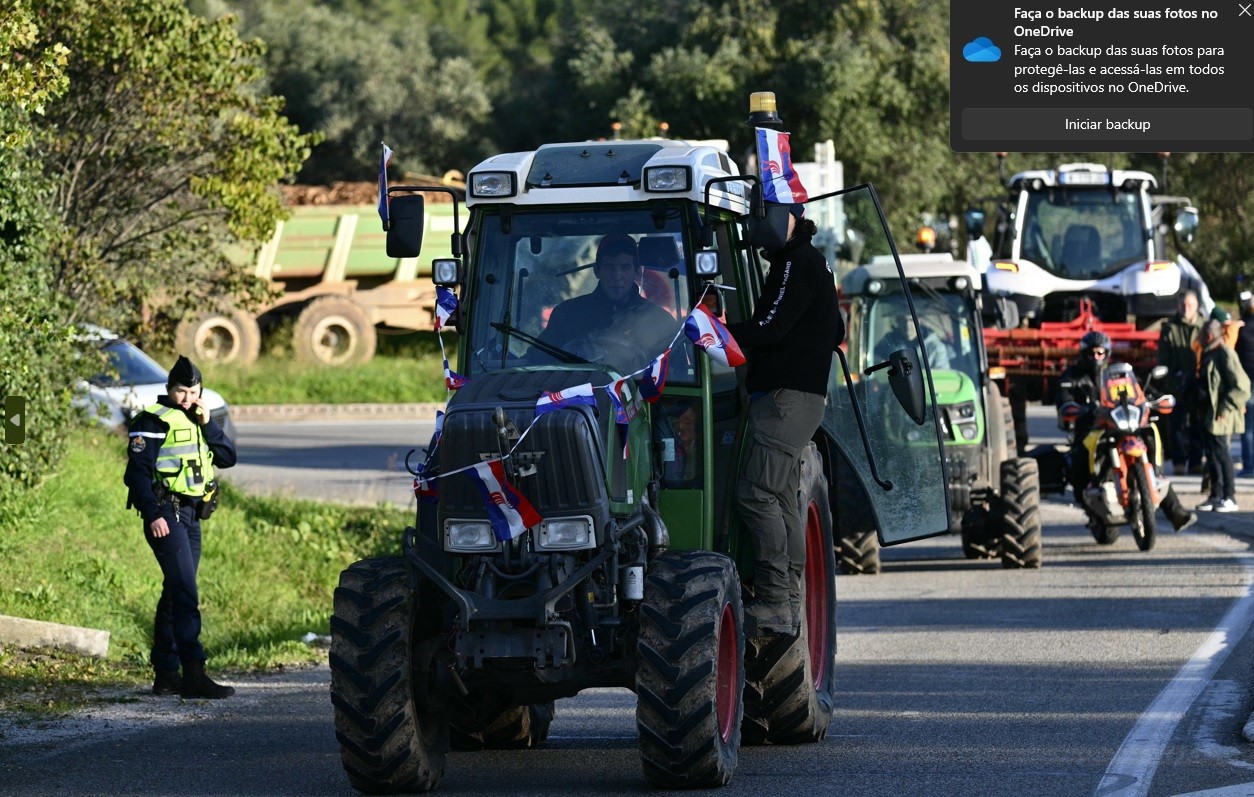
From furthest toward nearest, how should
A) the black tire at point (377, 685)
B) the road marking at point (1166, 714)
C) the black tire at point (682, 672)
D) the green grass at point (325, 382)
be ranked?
the green grass at point (325, 382) → the road marking at point (1166, 714) → the black tire at point (377, 685) → the black tire at point (682, 672)

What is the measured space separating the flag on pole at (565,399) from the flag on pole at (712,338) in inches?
26.1

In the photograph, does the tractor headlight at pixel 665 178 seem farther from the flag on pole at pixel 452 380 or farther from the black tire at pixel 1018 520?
the black tire at pixel 1018 520

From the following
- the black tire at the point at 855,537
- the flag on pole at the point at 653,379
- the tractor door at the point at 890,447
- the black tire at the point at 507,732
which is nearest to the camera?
the flag on pole at the point at 653,379

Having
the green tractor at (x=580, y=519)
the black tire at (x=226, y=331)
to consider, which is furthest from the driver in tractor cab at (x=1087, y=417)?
the black tire at (x=226, y=331)

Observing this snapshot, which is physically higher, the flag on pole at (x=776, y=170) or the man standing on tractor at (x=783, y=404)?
the flag on pole at (x=776, y=170)

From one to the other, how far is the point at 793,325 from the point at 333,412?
2347 cm

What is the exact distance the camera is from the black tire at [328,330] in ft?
118

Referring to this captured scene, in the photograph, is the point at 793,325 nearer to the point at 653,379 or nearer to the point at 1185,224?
the point at 653,379

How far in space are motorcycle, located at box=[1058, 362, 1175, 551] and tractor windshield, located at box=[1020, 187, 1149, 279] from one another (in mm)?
8171

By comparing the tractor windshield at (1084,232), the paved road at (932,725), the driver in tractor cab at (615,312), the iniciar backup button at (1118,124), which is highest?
the iniciar backup button at (1118,124)

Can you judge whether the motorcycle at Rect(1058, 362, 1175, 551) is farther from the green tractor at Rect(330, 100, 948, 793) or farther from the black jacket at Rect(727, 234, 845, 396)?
the black jacket at Rect(727, 234, 845, 396)

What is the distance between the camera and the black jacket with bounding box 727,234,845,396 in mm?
8539

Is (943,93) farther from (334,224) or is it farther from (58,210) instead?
(58,210)

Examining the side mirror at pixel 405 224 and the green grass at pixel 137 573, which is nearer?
the side mirror at pixel 405 224
